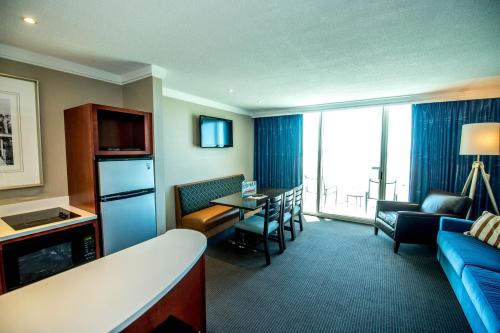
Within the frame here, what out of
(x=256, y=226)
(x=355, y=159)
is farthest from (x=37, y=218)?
(x=355, y=159)

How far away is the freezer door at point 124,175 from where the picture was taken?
209 centimetres

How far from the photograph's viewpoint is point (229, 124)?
4652 mm

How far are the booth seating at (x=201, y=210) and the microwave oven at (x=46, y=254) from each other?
1462 mm

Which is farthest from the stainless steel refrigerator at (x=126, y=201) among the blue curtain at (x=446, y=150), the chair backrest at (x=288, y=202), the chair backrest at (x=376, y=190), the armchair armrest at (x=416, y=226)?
the blue curtain at (x=446, y=150)

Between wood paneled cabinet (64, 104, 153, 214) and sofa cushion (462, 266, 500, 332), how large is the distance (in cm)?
307

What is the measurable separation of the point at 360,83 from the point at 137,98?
2.93 m

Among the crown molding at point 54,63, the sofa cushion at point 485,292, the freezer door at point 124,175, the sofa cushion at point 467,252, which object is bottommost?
the sofa cushion at point 485,292

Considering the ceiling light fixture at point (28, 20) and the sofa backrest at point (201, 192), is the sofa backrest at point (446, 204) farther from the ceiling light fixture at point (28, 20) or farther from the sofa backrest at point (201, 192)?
the ceiling light fixture at point (28, 20)

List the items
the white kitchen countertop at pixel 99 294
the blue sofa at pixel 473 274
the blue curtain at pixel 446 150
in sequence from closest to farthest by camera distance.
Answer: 1. the white kitchen countertop at pixel 99 294
2. the blue sofa at pixel 473 274
3. the blue curtain at pixel 446 150

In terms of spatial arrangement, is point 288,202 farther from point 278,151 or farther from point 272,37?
point 272,37

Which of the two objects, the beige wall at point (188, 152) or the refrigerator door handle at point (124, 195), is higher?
the beige wall at point (188, 152)

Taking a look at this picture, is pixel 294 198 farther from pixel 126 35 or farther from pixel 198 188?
pixel 126 35

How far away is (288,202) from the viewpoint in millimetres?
3426

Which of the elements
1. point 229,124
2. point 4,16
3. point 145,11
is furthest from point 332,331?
point 229,124
